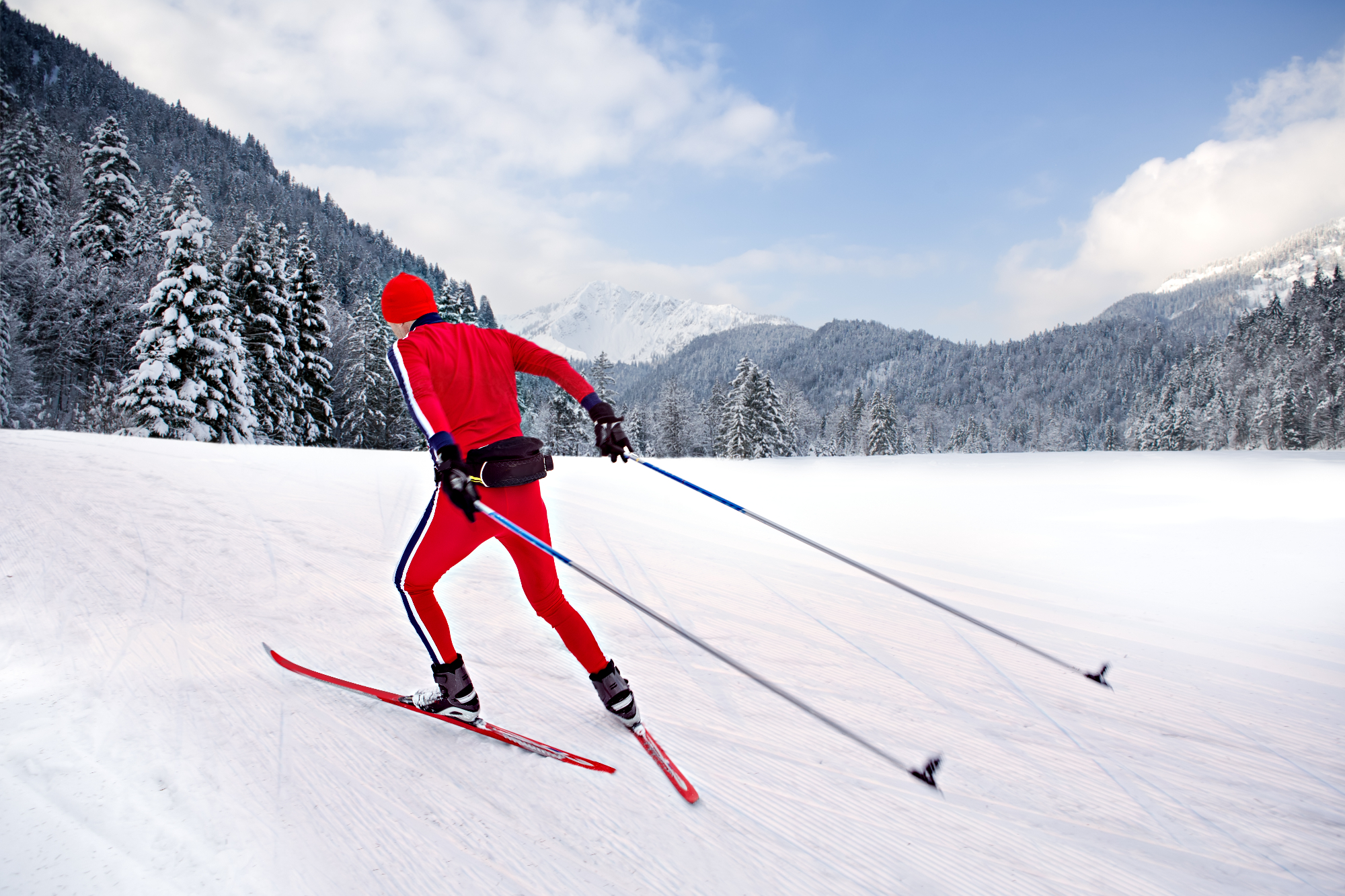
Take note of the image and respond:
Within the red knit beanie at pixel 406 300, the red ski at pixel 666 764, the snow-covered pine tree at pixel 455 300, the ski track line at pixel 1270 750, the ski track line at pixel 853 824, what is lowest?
the ski track line at pixel 853 824

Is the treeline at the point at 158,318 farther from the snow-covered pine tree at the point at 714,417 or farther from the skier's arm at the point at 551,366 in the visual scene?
the snow-covered pine tree at the point at 714,417

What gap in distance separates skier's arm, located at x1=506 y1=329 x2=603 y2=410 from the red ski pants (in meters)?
0.56

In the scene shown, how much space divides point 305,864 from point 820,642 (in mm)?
3047

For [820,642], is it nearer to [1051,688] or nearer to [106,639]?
[1051,688]

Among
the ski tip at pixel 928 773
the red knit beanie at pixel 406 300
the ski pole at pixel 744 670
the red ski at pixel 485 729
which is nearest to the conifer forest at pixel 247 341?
the red ski at pixel 485 729

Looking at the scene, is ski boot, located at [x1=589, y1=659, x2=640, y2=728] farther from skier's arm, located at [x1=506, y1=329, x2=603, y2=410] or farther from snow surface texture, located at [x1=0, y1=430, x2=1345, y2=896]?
skier's arm, located at [x1=506, y1=329, x2=603, y2=410]

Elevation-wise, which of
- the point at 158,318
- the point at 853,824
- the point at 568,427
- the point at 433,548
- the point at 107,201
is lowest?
the point at 853,824

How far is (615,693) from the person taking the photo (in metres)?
2.79

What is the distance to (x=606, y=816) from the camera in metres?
2.27

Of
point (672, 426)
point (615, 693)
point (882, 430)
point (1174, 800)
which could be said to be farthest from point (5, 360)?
point (882, 430)

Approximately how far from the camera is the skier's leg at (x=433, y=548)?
273 cm

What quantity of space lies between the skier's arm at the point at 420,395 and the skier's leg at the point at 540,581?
14.3 inches

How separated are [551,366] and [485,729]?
1742mm

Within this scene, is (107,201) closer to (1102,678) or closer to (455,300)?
(455,300)
